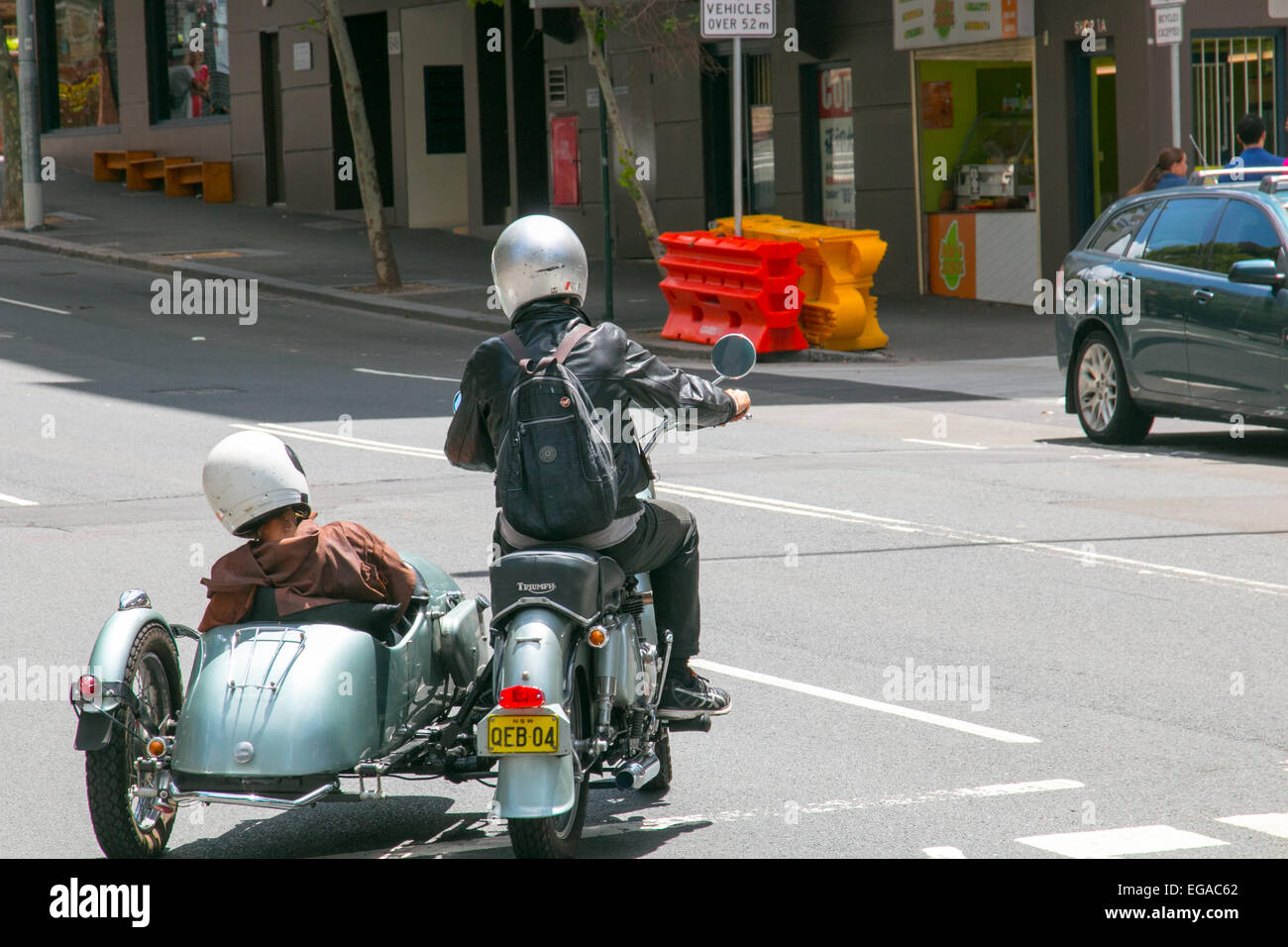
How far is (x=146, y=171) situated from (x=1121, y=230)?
85.6 feet

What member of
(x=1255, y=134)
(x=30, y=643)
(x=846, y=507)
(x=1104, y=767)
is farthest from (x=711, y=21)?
(x=1104, y=767)

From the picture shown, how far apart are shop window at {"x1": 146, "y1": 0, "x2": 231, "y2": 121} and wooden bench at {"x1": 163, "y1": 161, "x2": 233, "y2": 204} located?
1.39m

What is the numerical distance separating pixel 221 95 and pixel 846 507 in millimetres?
27536

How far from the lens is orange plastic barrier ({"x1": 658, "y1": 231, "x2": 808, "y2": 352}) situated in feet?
62.1

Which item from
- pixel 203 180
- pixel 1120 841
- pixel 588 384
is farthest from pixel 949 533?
pixel 203 180

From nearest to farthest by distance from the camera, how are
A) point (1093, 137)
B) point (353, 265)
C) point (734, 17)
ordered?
point (734, 17) → point (1093, 137) → point (353, 265)

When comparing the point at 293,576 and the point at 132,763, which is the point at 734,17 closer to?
the point at 293,576

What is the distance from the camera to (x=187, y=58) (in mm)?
36562

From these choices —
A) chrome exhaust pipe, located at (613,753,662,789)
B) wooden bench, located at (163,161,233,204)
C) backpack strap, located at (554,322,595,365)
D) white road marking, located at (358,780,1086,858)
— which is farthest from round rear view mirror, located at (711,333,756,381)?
wooden bench, located at (163,161,233,204)

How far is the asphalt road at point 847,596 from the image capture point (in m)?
5.44

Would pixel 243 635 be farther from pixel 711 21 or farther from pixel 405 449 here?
pixel 711 21

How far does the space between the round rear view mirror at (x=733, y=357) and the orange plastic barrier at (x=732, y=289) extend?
13431 mm

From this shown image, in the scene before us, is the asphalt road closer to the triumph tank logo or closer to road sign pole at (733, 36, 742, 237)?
the triumph tank logo

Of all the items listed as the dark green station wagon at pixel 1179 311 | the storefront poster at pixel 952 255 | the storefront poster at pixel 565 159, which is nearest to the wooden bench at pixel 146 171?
the storefront poster at pixel 565 159
